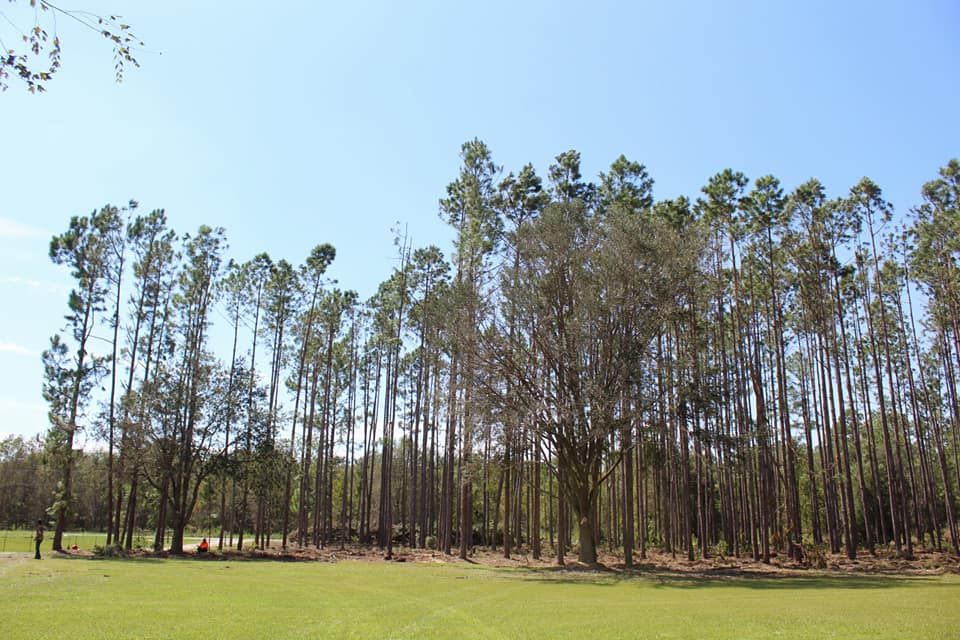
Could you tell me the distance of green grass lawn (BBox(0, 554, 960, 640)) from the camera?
10609mm

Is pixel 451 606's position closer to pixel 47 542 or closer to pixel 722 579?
pixel 722 579

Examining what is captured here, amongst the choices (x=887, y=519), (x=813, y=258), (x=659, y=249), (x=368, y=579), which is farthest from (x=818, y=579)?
(x=887, y=519)

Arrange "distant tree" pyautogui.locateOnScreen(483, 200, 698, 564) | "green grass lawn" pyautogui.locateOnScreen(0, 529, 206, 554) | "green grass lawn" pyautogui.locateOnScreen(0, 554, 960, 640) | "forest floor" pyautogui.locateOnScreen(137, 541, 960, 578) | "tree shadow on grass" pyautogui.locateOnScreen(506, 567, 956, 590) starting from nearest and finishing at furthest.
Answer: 1. "green grass lawn" pyautogui.locateOnScreen(0, 554, 960, 640)
2. "tree shadow on grass" pyautogui.locateOnScreen(506, 567, 956, 590)
3. "forest floor" pyautogui.locateOnScreen(137, 541, 960, 578)
4. "distant tree" pyautogui.locateOnScreen(483, 200, 698, 564)
5. "green grass lawn" pyautogui.locateOnScreen(0, 529, 206, 554)

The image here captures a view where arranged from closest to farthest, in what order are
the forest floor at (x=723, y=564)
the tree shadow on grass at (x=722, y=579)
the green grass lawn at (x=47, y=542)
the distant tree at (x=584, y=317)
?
the tree shadow on grass at (x=722, y=579) < the forest floor at (x=723, y=564) < the distant tree at (x=584, y=317) < the green grass lawn at (x=47, y=542)

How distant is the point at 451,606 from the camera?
14266 mm

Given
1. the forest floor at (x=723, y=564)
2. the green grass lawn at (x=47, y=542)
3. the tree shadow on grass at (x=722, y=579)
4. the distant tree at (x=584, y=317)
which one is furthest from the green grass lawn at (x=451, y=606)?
the green grass lawn at (x=47, y=542)

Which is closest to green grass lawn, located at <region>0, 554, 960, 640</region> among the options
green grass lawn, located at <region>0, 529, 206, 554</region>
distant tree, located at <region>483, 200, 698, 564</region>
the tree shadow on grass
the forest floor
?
the tree shadow on grass

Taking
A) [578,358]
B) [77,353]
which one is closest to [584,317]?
[578,358]

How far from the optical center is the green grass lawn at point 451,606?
1061 centimetres

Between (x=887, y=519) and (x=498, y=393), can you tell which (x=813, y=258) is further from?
(x=887, y=519)

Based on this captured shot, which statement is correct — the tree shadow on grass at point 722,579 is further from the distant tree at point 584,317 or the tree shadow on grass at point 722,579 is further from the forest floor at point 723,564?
the distant tree at point 584,317

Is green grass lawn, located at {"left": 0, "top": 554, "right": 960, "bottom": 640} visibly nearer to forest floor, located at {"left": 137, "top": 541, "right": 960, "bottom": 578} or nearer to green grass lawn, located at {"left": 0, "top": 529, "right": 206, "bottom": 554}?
forest floor, located at {"left": 137, "top": 541, "right": 960, "bottom": 578}

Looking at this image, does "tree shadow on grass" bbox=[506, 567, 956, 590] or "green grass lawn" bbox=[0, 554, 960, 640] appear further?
"tree shadow on grass" bbox=[506, 567, 956, 590]

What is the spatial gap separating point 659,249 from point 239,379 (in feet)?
80.8
